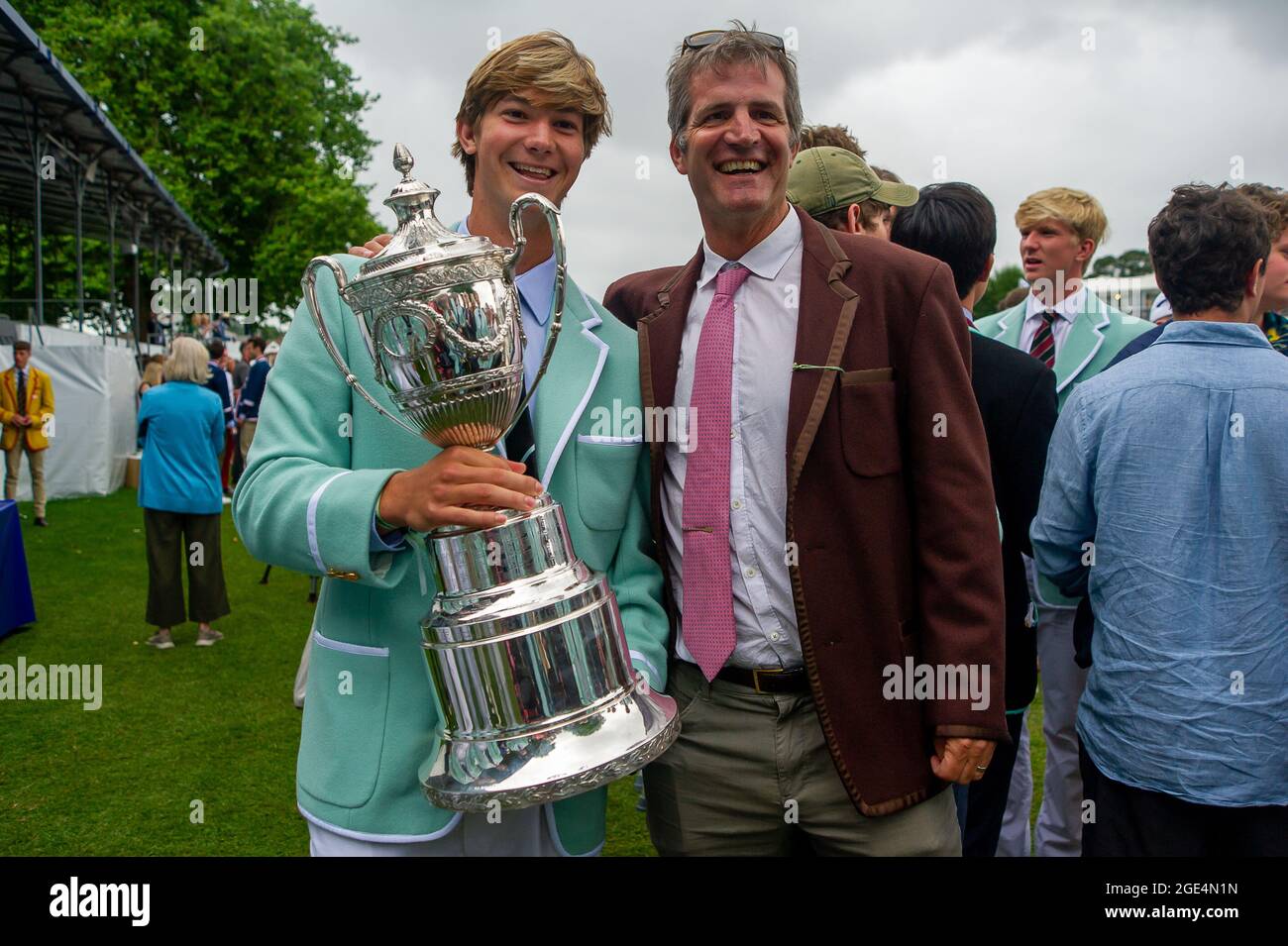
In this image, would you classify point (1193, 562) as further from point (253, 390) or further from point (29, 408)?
point (29, 408)

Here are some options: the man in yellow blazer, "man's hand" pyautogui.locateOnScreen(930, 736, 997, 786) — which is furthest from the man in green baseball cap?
the man in yellow blazer

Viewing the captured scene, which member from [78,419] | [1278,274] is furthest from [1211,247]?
[78,419]

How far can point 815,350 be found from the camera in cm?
213

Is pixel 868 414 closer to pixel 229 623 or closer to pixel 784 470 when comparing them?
pixel 784 470

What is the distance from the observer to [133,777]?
197 inches

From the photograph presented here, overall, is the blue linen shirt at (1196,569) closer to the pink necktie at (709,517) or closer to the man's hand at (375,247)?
the pink necktie at (709,517)

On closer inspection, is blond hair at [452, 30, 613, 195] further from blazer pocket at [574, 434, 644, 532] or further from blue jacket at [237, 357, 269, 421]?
blue jacket at [237, 357, 269, 421]

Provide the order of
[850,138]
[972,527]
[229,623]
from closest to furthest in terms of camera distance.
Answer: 1. [972,527]
2. [850,138]
3. [229,623]

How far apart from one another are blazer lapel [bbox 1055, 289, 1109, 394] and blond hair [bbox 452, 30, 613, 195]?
2777mm

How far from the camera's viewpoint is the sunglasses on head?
218 centimetres

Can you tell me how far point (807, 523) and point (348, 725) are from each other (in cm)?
103

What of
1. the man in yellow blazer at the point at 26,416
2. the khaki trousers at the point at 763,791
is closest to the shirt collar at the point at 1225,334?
the khaki trousers at the point at 763,791
